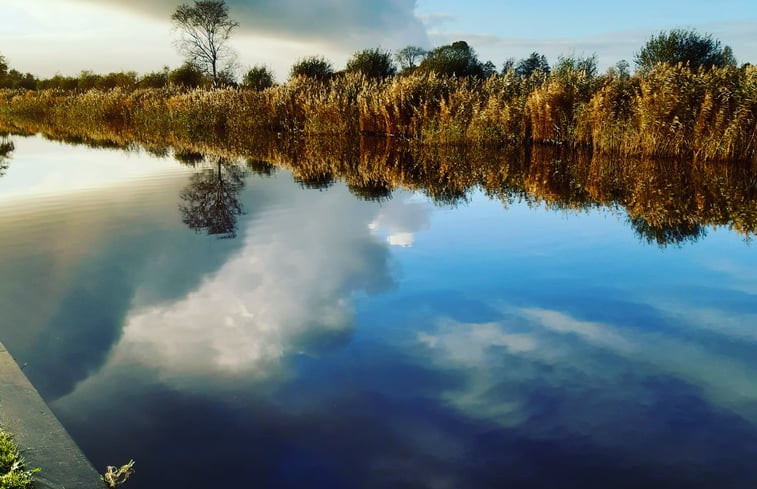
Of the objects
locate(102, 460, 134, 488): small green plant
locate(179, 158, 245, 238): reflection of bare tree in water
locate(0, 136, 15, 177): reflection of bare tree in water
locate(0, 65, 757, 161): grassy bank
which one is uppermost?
locate(0, 65, 757, 161): grassy bank

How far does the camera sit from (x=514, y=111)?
822 inches

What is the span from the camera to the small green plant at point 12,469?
3.05m

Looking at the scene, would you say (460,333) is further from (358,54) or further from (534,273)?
(358,54)

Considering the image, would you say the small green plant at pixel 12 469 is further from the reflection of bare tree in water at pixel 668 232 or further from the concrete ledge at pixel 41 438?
the reflection of bare tree in water at pixel 668 232

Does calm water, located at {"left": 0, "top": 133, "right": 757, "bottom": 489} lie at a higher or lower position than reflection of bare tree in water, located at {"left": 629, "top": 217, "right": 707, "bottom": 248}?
lower

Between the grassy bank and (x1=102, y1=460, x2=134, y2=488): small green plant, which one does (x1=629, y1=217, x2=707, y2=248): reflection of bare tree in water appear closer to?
the grassy bank

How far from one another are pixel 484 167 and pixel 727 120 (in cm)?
639

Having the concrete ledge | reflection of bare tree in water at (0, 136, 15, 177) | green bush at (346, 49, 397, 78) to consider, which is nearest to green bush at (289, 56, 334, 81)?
green bush at (346, 49, 397, 78)

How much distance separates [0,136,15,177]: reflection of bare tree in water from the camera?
1734 cm

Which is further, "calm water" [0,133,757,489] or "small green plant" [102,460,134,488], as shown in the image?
"calm water" [0,133,757,489]

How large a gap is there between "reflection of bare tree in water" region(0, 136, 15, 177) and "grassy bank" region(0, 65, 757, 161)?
18.6 ft

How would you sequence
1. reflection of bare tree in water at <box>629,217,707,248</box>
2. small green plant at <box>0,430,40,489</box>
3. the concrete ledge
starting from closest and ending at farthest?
small green plant at <box>0,430,40,489</box> → the concrete ledge → reflection of bare tree in water at <box>629,217,707,248</box>

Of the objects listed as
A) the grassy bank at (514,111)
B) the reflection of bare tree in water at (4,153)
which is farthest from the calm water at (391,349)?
the reflection of bare tree in water at (4,153)

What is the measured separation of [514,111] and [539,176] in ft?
20.7
